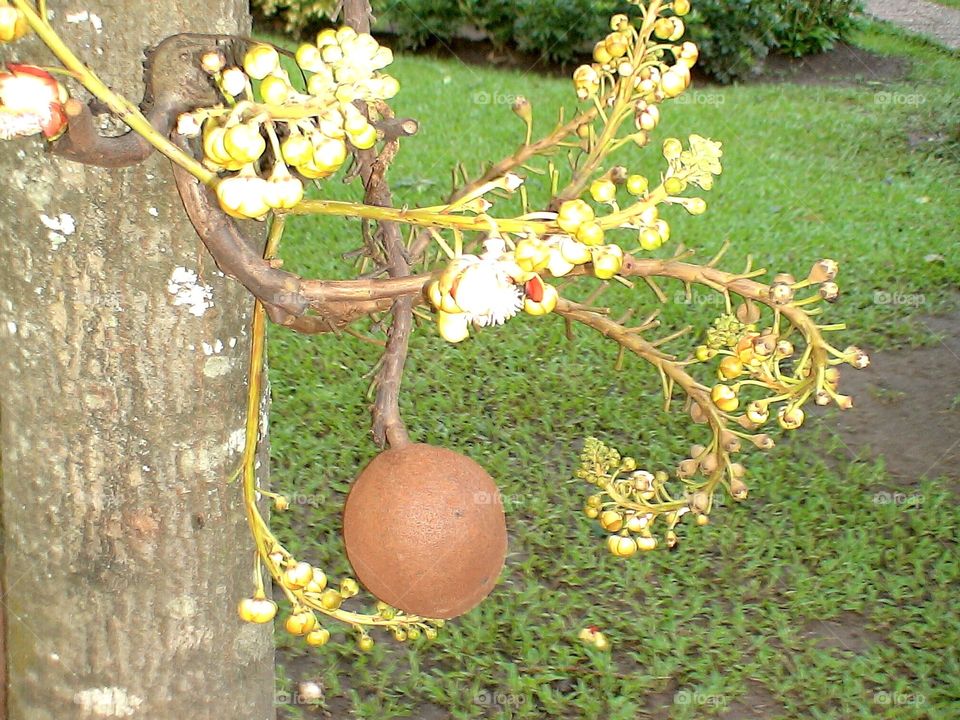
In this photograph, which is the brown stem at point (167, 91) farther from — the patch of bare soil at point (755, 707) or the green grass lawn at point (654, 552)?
the patch of bare soil at point (755, 707)

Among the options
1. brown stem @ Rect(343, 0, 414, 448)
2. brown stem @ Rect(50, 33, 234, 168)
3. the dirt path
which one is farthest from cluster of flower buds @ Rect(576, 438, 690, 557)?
the dirt path

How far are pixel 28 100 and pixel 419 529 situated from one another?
634mm

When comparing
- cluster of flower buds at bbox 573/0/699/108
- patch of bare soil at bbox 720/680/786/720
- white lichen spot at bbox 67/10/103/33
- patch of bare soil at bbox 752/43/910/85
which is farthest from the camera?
patch of bare soil at bbox 752/43/910/85

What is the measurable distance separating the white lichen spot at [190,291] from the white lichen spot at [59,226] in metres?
0.10

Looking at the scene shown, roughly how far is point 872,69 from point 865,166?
328 cm

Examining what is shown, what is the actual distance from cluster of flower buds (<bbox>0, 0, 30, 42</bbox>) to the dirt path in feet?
35.6

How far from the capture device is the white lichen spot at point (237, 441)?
113cm

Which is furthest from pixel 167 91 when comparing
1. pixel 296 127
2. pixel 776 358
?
pixel 776 358

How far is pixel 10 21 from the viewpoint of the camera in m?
0.66

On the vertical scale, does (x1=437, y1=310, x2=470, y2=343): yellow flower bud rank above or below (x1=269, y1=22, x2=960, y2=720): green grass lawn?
above

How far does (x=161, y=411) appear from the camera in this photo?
1.06 metres

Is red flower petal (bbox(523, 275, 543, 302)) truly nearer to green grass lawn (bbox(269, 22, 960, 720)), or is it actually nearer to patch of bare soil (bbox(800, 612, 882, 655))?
green grass lawn (bbox(269, 22, 960, 720))

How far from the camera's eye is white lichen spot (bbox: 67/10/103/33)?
922 mm

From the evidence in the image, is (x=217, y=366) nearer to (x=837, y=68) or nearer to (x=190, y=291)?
(x=190, y=291)
